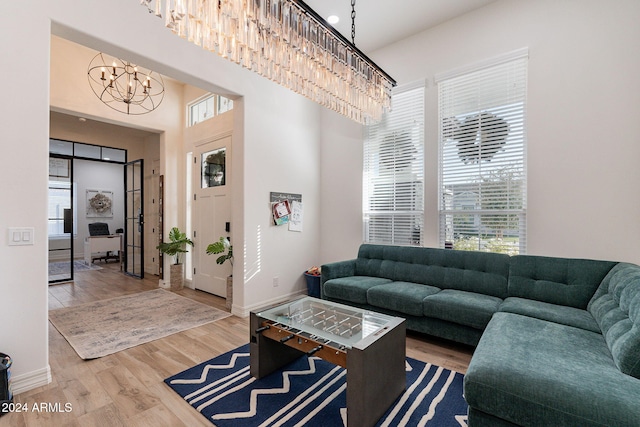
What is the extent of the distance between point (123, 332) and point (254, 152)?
248 cm

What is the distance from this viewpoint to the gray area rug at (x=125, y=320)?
2.84m

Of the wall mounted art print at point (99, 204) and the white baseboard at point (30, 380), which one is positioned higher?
the wall mounted art print at point (99, 204)

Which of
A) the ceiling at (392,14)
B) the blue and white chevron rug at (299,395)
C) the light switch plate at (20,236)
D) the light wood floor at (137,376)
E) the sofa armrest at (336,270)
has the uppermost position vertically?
the ceiling at (392,14)

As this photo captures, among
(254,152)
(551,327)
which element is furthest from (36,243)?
(551,327)

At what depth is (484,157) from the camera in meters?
3.25

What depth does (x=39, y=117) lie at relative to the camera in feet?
6.95

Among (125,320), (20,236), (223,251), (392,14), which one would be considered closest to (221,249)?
(223,251)

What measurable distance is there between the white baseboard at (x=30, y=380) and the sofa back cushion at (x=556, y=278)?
154 inches

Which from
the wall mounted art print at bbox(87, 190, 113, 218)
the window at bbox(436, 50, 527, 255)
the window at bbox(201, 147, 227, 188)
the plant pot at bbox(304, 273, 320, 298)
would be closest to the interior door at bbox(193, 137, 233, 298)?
the window at bbox(201, 147, 227, 188)

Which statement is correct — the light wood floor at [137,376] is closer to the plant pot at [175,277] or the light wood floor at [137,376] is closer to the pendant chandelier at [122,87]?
the plant pot at [175,277]

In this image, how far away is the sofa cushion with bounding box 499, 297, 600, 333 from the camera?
6.94 ft

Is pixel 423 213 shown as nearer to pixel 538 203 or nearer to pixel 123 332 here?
pixel 538 203

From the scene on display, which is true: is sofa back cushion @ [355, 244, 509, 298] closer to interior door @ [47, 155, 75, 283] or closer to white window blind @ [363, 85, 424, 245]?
white window blind @ [363, 85, 424, 245]

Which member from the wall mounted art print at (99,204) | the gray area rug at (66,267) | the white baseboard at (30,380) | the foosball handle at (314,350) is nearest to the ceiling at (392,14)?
the foosball handle at (314,350)
